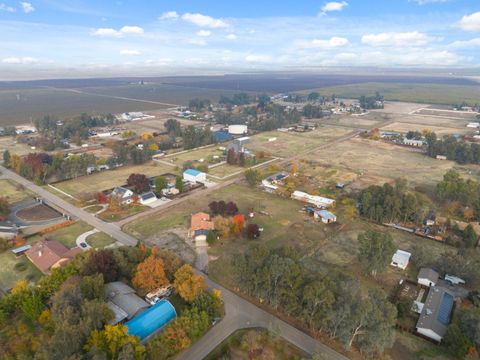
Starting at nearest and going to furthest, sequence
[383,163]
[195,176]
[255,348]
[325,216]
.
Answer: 1. [255,348]
2. [325,216]
3. [195,176]
4. [383,163]

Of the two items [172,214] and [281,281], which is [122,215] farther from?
[281,281]

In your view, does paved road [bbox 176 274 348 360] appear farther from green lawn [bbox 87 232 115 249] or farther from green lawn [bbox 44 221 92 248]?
green lawn [bbox 44 221 92 248]

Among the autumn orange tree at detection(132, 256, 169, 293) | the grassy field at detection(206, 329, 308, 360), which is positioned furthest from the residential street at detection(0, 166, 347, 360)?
the autumn orange tree at detection(132, 256, 169, 293)

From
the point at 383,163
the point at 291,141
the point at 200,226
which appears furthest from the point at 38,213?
the point at 383,163

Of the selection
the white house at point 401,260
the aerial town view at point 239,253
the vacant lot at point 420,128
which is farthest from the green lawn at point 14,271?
the vacant lot at point 420,128

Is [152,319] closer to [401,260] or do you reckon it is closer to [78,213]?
[401,260]

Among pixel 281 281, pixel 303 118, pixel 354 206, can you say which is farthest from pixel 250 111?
pixel 281 281

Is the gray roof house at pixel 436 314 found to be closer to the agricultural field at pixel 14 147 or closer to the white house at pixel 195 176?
the white house at pixel 195 176
